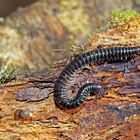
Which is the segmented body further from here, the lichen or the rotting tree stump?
the lichen

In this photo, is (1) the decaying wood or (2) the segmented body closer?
(1) the decaying wood

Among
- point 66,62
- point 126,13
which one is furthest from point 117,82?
point 126,13

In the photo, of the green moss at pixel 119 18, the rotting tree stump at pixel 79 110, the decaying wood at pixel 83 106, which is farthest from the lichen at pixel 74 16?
the rotting tree stump at pixel 79 110

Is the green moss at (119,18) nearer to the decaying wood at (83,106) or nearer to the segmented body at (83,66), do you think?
the decaying wood at (83,106)

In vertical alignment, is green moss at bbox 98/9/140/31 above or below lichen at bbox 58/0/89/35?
below

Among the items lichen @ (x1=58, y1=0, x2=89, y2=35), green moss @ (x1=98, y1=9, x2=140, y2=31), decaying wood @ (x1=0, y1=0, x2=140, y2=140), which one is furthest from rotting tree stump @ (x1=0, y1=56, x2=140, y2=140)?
lichen @ (x1=58, y1=0, x2=89, y2=35)

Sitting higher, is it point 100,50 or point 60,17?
point 60,17

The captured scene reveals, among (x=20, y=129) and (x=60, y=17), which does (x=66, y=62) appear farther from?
(x=60, y=17)
